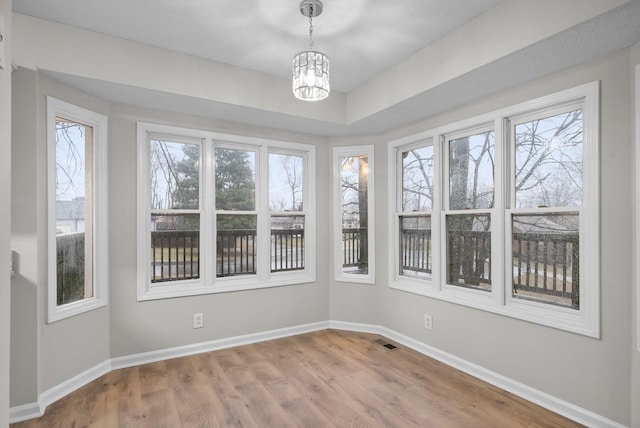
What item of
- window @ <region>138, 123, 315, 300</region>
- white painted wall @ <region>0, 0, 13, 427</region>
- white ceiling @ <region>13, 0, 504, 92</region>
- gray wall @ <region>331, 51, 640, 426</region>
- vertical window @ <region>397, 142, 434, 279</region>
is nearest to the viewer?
white painted wall @ <region>0, 0, 13, 427</region>

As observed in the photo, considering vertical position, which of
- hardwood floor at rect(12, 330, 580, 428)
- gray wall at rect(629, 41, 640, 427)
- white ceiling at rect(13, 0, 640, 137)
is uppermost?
white ceiling at rect(13, 0, 640, 137)

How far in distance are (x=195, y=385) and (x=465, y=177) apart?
3.00m

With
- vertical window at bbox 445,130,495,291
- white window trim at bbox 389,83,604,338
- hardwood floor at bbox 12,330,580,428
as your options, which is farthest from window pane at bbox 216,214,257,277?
vertical window at bbox 445,130,495,291

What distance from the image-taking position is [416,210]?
3709 mm

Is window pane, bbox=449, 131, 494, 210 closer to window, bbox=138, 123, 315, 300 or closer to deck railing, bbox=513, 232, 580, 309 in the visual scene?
deck railing, bbox=513, 232, 580, 309

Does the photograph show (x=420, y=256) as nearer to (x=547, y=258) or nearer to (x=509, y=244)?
(x=509, y=244)

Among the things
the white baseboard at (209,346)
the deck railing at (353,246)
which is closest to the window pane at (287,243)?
the deck railing at (353,246)

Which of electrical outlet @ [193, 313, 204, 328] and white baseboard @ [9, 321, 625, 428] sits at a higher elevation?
electrical outlet @ [193, 313, 204, 328]

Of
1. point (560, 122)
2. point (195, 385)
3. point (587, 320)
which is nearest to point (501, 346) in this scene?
point (587, 320)

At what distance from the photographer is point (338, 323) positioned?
4184 mm

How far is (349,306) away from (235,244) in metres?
1.58

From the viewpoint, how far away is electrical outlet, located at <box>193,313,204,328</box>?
11.3ft

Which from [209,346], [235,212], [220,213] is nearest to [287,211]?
[235,212]

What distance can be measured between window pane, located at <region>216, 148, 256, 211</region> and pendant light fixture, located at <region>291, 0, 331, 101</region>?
1.69 m
